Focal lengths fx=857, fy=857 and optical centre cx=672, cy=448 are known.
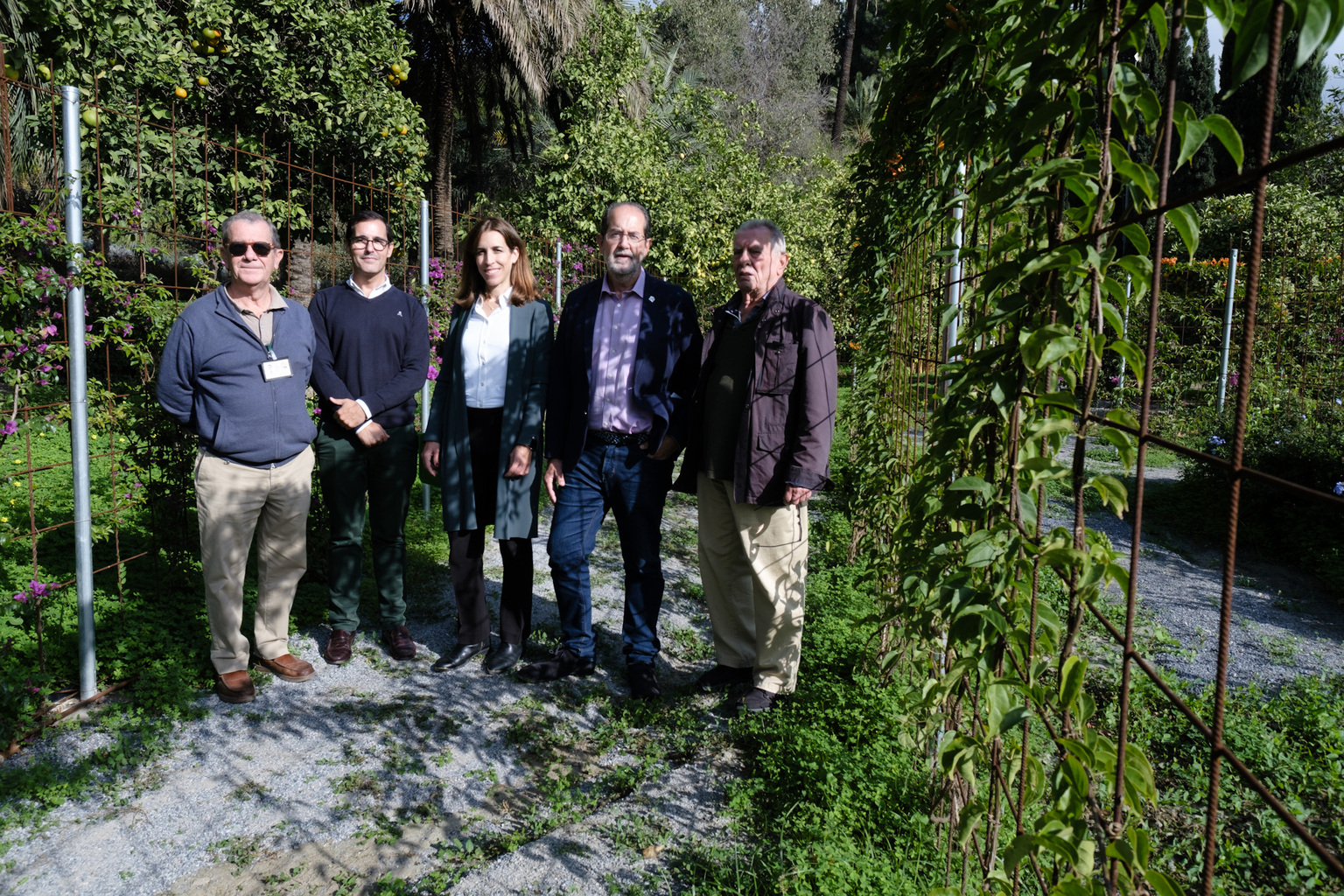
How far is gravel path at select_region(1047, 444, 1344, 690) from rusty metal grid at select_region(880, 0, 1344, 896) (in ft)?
0.97

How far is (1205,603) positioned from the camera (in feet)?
16.6

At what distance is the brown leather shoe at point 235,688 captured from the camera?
137 inches

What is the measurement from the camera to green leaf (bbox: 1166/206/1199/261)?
3.61 feet

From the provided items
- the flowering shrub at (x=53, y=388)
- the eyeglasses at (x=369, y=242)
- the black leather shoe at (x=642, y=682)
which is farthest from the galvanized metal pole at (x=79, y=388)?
the black leather shoe at (x=642, y=682)

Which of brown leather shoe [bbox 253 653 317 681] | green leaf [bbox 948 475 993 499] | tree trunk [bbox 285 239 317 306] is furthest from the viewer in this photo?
tree trunk [bbox 285 239 317 306]

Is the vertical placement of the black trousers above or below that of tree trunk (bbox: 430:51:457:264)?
below

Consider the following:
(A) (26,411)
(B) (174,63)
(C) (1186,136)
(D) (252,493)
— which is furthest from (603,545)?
(C) (1186,136)

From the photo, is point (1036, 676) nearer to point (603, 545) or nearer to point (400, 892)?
point (400, 892)

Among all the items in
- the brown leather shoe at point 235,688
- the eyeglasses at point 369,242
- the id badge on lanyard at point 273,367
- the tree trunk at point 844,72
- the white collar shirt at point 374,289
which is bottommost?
the brown leather shoe at point 235,688

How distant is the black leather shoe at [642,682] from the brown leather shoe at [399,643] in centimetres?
105

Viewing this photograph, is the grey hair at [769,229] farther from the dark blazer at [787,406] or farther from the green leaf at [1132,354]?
the green leaf at [1132,354]

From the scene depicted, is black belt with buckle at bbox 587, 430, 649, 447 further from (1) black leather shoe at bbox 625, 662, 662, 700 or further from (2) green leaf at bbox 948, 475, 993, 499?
(2) green leaf at bbox 948, 475, 993, 499

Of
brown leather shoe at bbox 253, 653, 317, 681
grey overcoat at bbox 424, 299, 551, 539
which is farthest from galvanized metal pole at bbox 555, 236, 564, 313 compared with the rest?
brown leather shoe at bbox 253, 653, 317, 681

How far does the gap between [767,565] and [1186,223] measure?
2.43 meters
